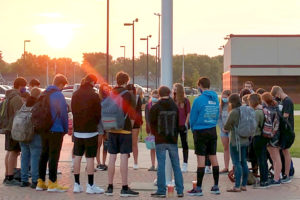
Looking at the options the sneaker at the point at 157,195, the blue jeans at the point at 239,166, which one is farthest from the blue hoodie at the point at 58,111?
the blue jeans at the point at 239,166

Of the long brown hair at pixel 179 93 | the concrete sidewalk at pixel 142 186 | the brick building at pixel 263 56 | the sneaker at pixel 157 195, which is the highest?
the brick building at pixel 263 56

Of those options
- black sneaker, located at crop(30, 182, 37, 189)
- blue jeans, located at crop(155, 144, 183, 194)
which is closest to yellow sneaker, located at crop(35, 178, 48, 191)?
black sneaker, located at crop(30, 182, 37, 189)

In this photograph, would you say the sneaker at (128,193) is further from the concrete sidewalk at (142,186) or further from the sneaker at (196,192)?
the sneaker at (196,192)

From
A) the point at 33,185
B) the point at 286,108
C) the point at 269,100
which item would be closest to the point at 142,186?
the point at 33,185

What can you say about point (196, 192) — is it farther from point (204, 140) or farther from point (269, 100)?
point (269, 100)

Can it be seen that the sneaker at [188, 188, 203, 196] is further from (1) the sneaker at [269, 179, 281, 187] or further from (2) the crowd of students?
(1) the sneaker at [269, 179, 281, 187]

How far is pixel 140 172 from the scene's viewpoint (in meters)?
13.3

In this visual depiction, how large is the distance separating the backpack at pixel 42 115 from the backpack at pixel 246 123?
3130 millimetres

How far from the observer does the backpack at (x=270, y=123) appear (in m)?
11.4

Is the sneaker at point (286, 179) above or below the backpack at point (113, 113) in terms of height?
below

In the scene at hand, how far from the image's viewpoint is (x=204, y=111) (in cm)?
1048

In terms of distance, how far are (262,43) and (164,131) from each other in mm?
58653

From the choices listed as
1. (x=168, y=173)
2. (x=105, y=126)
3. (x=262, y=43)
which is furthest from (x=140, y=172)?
(x=262, y=43)

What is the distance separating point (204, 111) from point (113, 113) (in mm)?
1460
